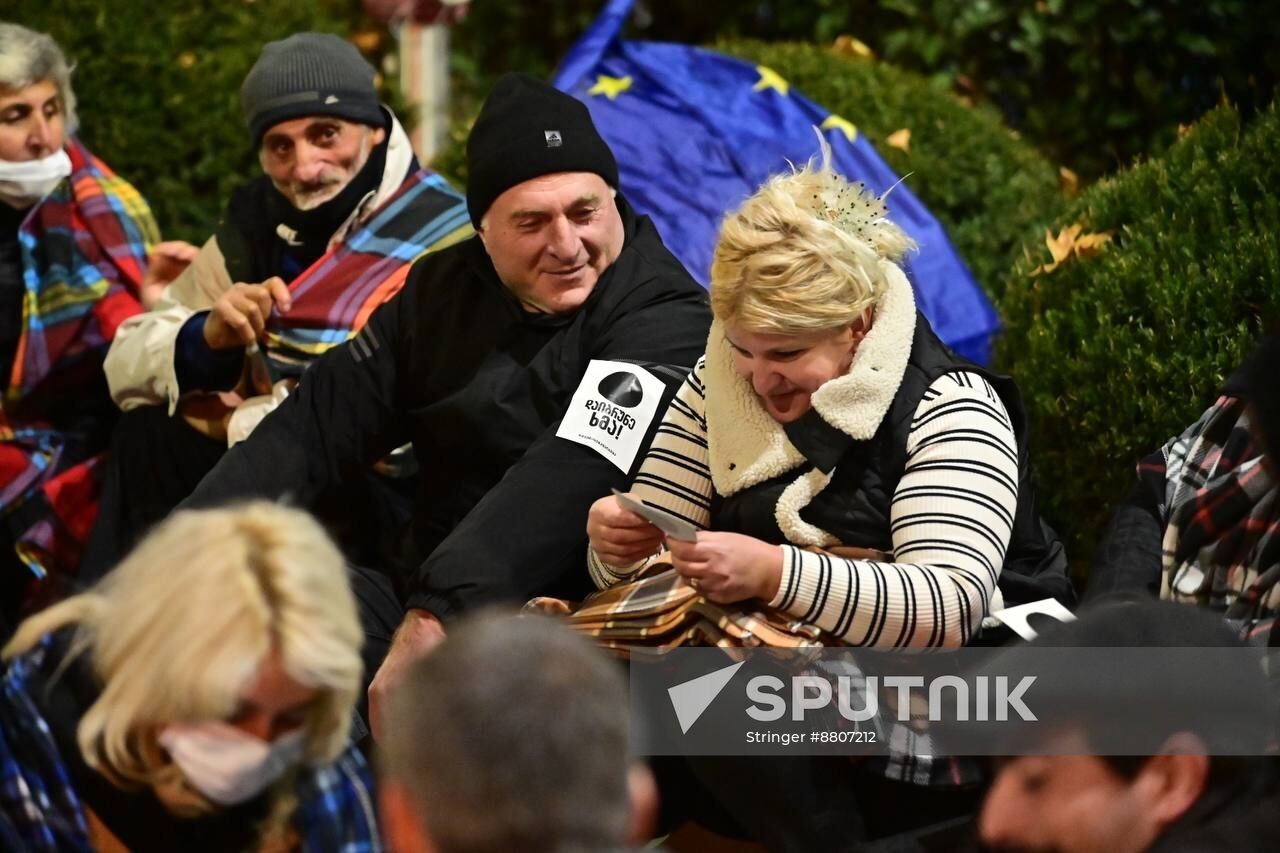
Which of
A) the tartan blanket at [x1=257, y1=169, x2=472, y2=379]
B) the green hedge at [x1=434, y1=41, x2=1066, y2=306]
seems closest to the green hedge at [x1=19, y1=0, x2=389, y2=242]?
the green hedge at [x1=434, y1=41, x2=1066, y2=306]

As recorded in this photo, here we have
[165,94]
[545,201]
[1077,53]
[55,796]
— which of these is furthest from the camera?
[1077,53]

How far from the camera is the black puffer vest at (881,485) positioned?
312 cm

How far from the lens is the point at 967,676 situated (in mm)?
3006

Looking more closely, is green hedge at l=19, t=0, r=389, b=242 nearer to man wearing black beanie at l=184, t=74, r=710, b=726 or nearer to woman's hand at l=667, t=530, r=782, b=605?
man wearing black beanie at l=184, t=74, r=710, b=726

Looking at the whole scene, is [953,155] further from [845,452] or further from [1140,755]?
[1140,755]

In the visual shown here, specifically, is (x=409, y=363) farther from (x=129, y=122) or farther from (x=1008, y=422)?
(x=129, y=122)

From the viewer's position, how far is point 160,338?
448 centimetres

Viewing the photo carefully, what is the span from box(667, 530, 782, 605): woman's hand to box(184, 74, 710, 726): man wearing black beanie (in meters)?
0.58

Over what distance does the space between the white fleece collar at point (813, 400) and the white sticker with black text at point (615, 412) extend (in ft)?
0.88

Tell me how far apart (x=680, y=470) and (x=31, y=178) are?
2340 millimetres

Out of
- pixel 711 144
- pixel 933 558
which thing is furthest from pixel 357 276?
pixel 933 558

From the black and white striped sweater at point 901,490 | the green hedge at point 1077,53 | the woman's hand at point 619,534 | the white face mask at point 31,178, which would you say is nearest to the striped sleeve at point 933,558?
the black and white striped sweater at point 901,490

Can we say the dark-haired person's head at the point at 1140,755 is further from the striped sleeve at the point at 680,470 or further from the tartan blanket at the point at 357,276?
the tartan blanket at the point at 357,276

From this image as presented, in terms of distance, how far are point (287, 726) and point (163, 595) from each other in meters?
0.23
